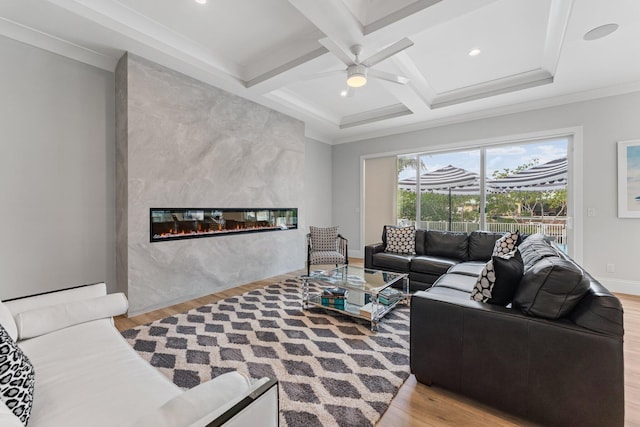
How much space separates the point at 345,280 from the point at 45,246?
3.06 m

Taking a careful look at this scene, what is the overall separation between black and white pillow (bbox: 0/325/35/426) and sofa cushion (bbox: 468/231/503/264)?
4148mm

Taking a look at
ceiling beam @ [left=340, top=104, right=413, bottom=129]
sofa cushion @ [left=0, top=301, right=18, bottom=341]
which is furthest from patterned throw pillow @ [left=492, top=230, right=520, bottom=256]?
sofa cushion @ [left=0, top=301, right=18, bottom=341]

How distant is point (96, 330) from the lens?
155 cm

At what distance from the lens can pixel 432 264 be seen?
11.5ft

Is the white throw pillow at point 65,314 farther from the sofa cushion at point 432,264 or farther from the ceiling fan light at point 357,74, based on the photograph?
the sofa cushion at point 432,264

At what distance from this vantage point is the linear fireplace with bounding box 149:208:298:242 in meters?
3.18

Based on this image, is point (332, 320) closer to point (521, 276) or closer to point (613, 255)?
point (521, 276)

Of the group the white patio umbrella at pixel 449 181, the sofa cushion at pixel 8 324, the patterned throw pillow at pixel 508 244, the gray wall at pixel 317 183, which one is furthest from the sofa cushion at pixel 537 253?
the gray wall at pixel 317 183

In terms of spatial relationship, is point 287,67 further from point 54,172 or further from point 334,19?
point 54,172

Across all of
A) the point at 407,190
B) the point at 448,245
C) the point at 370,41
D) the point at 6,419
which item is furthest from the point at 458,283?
the point at 407,190

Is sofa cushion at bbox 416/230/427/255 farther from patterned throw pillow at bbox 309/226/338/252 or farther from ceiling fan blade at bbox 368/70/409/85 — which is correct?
ceiling fan blade at bbox 368/70/409/85

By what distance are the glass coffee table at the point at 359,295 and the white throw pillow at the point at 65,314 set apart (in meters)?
1.72

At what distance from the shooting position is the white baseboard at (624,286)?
3566 millimetres

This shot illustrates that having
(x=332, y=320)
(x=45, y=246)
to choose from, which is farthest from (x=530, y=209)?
(x=45, y=246)
